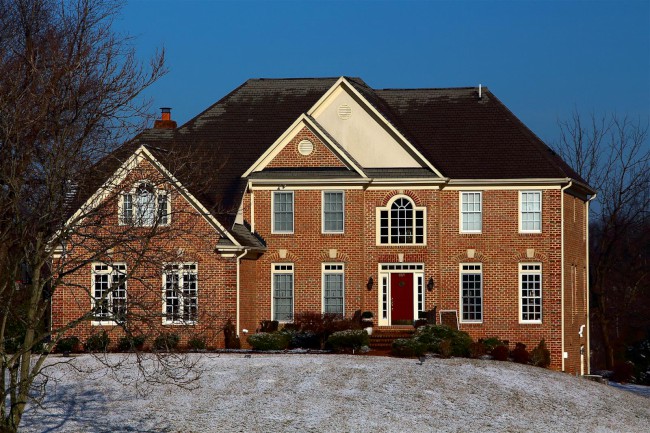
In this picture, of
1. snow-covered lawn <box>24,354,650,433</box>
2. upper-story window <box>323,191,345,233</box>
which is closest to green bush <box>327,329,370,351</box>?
snow-covered lawn <box>24,354,650,433</box>

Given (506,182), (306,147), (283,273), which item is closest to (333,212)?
(306,147)

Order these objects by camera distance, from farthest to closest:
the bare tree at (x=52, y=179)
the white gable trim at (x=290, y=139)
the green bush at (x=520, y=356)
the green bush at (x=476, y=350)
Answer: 1. the white gable trim at (x=290, y=139)
2. the green bush at (x=520, y=356)
3. the green bush at (x=476, y=350)
4. the bare tree at (x=52, y=179)

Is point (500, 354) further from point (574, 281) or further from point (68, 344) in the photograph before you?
point (68, 344)

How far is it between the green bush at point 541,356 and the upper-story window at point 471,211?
4695 millimetres

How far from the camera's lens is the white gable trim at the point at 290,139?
39.2 metres

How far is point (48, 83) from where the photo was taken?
1900cm

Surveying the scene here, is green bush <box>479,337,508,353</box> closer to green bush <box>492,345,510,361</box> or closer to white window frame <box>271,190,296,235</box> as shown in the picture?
green bush <box>492,345,510,361</box>

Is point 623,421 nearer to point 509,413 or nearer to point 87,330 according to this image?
point 509,413

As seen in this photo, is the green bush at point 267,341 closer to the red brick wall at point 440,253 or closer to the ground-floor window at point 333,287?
the red brick wall at point 440,253

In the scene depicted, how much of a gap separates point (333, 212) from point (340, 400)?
42.1 ft

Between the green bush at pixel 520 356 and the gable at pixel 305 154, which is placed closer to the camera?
the green bush at pixel 520 356

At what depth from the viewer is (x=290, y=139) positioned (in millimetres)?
39750

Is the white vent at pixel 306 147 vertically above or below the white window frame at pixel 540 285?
above

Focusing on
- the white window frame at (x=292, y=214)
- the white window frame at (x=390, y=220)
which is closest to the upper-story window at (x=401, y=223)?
the white window frame at (x=390, y=220)
